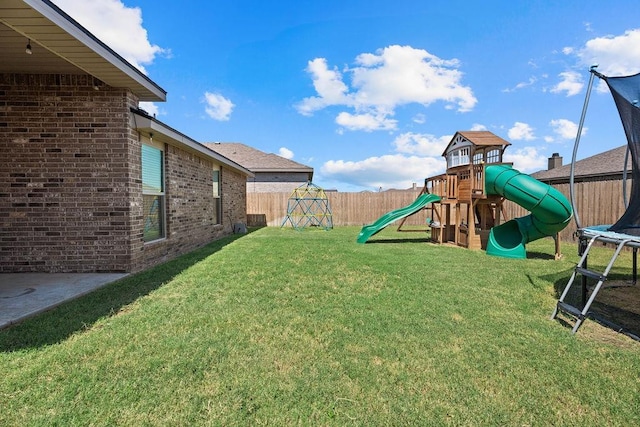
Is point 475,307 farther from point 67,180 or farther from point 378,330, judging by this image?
point 67,180

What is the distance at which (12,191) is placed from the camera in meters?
5.23

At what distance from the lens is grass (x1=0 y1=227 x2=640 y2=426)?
1.99 m

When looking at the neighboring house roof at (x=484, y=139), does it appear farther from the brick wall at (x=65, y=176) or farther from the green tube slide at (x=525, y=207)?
the brick wall at (x=65, y=176)

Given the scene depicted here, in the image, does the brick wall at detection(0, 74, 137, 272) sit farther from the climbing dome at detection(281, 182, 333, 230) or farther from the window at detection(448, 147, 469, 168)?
the window at detection(448, 147, 469, 168)

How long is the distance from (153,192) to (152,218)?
21.1 inches

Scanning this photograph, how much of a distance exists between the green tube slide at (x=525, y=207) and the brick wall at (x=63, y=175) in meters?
8.39

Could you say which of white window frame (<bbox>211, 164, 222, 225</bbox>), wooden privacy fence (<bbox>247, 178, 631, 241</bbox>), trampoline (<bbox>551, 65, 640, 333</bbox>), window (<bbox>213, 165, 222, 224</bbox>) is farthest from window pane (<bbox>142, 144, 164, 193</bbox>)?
wooden privacy fence (<bbox>247, 178, 631, 241</bbox>)

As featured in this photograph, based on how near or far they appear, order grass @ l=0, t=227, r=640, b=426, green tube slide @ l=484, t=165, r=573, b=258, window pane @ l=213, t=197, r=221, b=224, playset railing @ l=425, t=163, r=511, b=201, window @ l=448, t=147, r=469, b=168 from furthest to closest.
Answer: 1. window @ l=448, t=147, r=469, b=168
2. window pane @ l=213, t=197, r=221, b=224
3. playset railing @ l=425, t=163, r=511, b=201
4. green tube slide @ l=484, t=165, r=573, b=258
5. grass @ l=0, t=227, r=640, b=426

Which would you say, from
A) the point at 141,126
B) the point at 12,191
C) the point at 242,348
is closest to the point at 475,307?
the point at 242,348

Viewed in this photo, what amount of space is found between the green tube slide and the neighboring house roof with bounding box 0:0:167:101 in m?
8.34

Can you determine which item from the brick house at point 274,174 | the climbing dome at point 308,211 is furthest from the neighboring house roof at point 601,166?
the brick house at point 274,174

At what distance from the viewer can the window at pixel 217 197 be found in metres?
11.1

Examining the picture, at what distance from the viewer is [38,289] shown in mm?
4355

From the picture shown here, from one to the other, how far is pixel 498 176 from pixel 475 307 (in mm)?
5873
